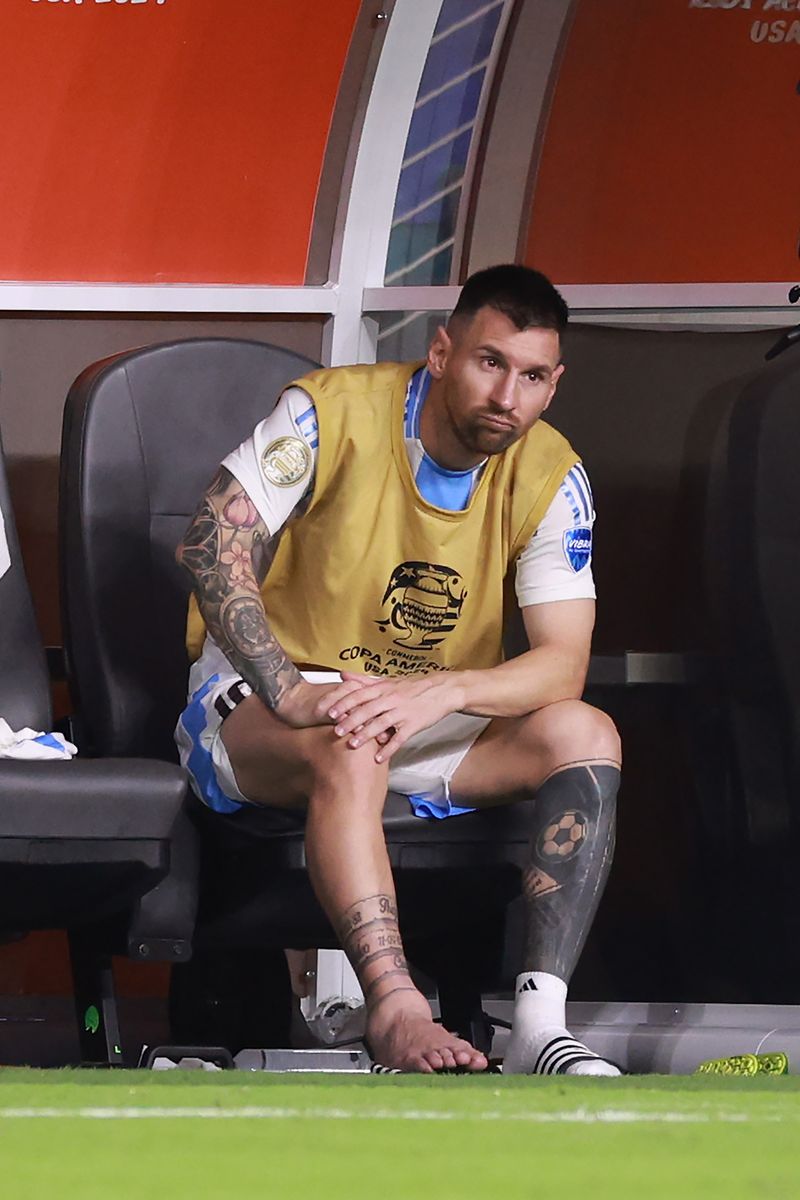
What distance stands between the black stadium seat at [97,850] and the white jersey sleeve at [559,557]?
564 mm

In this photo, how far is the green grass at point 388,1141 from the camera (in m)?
1.00

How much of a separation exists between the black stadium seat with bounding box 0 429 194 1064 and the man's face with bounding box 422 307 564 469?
1.95 feet

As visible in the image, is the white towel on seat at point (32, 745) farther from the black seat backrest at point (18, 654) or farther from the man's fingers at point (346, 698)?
the man's fingers at point (346, 698)

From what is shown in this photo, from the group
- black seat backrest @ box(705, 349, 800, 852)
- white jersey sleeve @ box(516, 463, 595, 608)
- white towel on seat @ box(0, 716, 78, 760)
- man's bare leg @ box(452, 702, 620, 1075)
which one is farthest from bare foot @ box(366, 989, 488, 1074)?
black seat backrest @ box(705, 349, 800, 852)

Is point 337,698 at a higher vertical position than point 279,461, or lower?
lower

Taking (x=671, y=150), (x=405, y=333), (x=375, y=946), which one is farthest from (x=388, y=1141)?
(x=671, y=150)

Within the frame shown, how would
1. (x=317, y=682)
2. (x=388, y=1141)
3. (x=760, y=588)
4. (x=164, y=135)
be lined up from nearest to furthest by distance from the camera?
(x=388, y=1141) < (x=317, y=682) < (x=760, y=588) < (x=164, y=135)

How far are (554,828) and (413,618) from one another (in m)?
0.38

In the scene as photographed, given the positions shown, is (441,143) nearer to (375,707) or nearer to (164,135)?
(164,135)

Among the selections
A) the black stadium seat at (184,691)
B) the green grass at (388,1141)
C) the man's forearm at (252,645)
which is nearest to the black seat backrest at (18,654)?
the black stadium seat at (184,691)

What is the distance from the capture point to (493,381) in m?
2.18

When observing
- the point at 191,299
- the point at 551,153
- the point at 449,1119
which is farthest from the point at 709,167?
→ the point at 449,1119

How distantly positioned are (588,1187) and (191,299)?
201 cm

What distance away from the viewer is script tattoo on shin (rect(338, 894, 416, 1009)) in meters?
1.84
